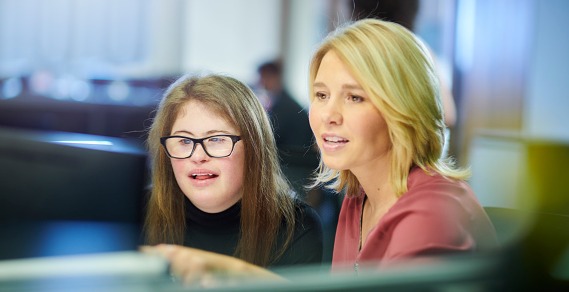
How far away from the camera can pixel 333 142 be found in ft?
1.37

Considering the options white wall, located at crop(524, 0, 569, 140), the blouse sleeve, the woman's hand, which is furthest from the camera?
white wall, located at crop(524, 0, 569, 140)

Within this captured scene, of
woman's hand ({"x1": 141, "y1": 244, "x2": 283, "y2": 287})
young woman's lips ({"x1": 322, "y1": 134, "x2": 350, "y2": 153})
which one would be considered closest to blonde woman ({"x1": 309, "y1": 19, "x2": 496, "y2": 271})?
young woman's lips ({"x1": 322, "y1": 134, "x2": 350, "y2": 153})

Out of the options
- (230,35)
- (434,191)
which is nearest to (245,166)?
(434,191)

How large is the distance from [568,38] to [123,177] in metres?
0.32

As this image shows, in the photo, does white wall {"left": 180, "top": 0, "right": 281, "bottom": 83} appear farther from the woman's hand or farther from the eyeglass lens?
the woman's hand

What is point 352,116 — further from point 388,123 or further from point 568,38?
point 568,38

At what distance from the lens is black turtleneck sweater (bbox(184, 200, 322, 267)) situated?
0.42 meters

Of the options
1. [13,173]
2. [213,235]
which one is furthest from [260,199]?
[13,173]

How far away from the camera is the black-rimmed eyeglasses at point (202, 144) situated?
1.40 ft

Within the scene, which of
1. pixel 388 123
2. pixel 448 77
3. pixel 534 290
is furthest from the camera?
pixel 448 77

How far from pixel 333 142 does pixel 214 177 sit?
8 centimetres

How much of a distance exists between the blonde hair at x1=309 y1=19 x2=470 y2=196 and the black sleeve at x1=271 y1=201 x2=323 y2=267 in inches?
2.7

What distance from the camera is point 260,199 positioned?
0.45 meters

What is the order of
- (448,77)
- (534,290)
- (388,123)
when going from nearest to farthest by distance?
(534,290) < (388,123) < (448,77)
